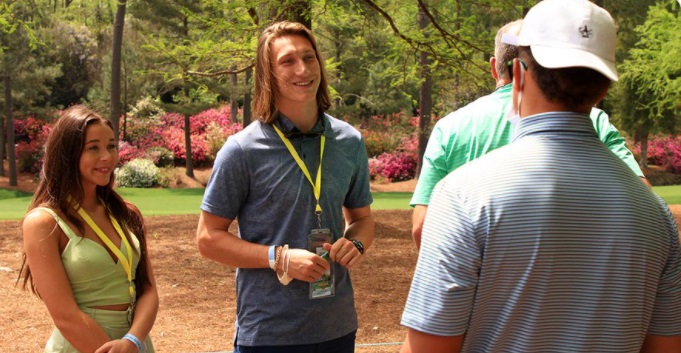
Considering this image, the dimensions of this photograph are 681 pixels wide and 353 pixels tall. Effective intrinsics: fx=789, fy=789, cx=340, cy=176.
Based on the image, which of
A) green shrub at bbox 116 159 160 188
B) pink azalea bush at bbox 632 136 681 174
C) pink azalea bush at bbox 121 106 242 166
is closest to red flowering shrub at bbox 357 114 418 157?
pink azalea bush at bbox 121 106 242 166

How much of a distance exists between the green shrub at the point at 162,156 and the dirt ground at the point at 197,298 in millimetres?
15873

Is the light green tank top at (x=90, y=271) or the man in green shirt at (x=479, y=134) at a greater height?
the man in green shirt at (x=479, y=134)

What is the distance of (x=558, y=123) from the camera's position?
5.79ft

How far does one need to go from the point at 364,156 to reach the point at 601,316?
168 cm

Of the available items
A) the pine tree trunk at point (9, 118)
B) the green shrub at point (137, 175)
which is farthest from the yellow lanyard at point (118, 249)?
the pine tree trunk at point (9, 118)

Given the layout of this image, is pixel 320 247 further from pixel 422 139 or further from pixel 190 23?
pixel 190 23

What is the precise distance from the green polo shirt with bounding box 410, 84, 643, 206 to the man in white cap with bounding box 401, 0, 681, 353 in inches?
46.7

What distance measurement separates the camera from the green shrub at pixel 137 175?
25328mm

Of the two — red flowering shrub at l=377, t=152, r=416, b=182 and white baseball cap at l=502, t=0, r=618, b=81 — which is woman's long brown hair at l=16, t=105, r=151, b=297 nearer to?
white baseball cap at l=502, t=0, r=618, b=81

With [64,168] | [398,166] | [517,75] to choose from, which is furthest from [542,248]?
[398,166]

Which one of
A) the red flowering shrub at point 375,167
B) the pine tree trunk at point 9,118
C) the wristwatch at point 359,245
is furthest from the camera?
the red flowering shrub at point 375,167

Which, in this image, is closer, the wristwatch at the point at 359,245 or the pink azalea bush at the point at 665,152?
the wristwatch at the point at 359,245

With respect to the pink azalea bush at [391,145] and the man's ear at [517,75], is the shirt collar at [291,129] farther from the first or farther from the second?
the pink azalea bush at [391,145]

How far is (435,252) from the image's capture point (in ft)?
5.61
